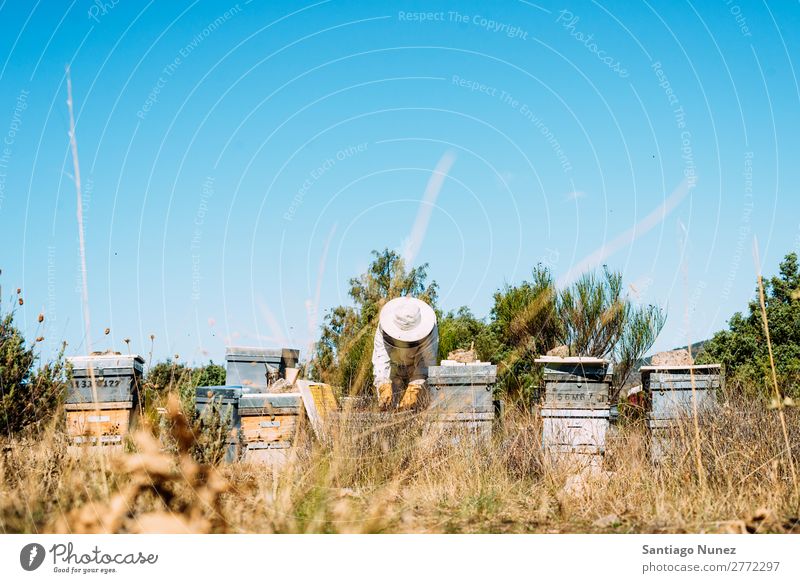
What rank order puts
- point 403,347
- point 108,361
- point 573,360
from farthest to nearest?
point 403,347
point 108,361
point 573,360

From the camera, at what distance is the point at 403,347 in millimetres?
8781

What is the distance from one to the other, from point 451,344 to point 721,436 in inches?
359

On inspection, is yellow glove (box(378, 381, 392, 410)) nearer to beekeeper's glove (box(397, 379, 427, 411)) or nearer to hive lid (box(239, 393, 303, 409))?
beekeeper's glove (box(397, 379, 427, 411))

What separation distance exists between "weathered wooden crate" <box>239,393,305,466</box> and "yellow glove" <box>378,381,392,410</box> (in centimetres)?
105

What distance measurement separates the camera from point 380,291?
53.8 feet

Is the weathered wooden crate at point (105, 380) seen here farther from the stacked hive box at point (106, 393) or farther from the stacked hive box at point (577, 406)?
the stacked hive box at point (577, 406)

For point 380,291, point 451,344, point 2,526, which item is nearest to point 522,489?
point 2,526

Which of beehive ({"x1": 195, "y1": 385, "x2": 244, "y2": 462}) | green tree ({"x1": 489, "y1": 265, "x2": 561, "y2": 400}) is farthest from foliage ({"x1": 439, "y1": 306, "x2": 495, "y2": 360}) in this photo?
beehive ({"x1": 195, "y1": 385, "x2": 244, "y2": 462})

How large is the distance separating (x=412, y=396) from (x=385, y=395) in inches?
23.8

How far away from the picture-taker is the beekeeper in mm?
8664

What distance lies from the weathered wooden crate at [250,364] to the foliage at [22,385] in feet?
7.86

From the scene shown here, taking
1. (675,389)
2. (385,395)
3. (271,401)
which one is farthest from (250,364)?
(675,389)

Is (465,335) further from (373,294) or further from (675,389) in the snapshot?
(675,389)
